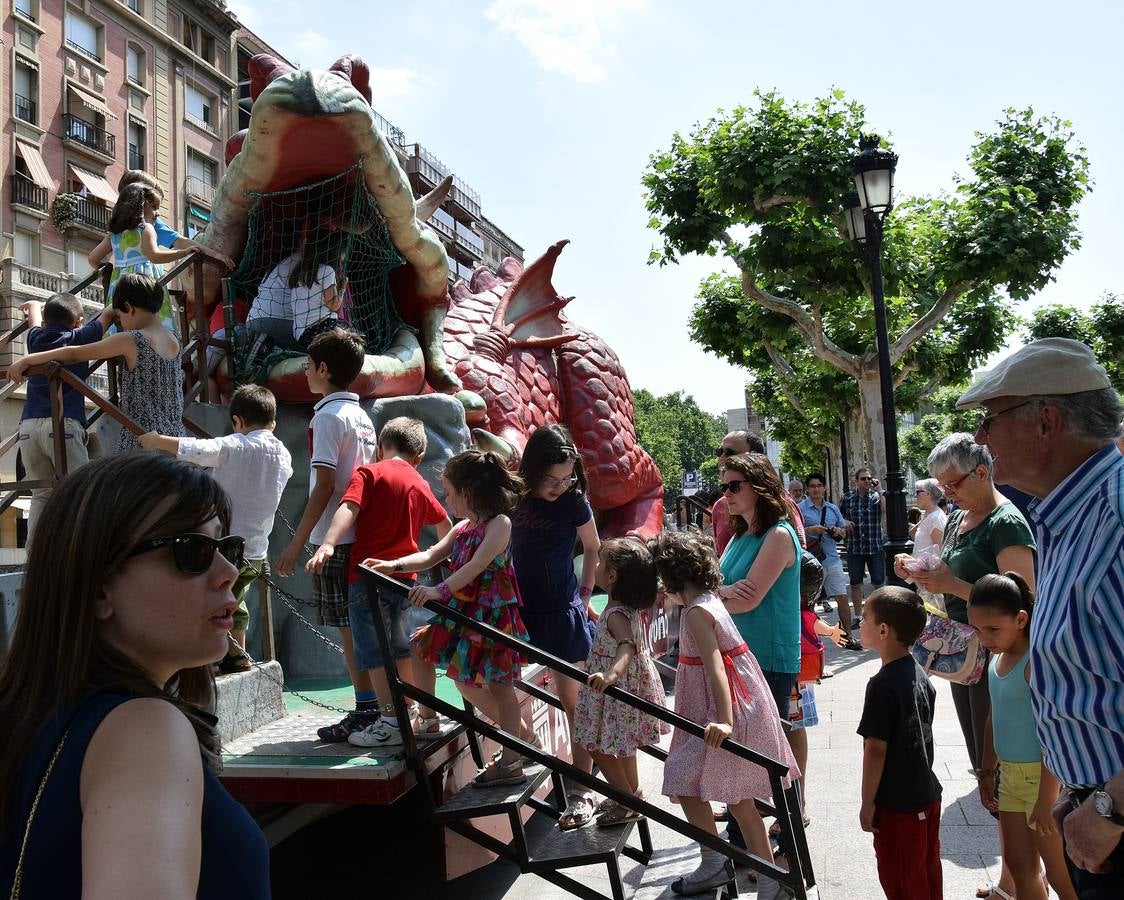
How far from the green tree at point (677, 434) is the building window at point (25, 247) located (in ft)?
171

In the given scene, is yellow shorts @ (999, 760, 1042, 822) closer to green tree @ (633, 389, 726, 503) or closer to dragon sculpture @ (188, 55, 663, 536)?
dragon sculpture @ (188, 55, 663, 536)

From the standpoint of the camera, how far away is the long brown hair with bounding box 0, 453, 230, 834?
3.83ft

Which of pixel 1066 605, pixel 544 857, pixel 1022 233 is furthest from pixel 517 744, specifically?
Answer: pixel 1022 233

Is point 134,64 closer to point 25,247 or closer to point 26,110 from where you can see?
point 26,110

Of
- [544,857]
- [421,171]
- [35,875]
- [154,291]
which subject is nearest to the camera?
[35,875]

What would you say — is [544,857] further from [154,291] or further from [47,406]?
[47,406]

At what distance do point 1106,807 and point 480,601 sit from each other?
2425 millimetres

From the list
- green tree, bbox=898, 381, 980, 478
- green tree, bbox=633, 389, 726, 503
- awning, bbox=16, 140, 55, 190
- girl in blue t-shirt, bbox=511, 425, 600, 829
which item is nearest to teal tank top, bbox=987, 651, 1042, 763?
girl in blue t-shirt, bbox=511, 425, 600, 829

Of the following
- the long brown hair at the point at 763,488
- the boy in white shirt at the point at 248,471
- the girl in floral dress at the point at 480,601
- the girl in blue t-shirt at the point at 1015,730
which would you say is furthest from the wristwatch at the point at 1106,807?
the boy in white shirt at the point at 248,471

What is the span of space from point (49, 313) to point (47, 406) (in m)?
0.58

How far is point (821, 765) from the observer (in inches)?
223

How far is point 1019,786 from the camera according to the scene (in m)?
3.03

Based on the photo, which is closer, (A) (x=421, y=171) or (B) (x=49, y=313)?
(B) (x=49, y=313)

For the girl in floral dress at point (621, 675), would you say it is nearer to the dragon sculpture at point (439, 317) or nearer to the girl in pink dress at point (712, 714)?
the girl in pink dress at point (712, 714)
